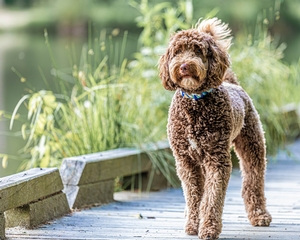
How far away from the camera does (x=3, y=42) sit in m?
23.5

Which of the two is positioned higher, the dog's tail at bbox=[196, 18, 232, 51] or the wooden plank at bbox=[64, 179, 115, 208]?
the dog's tail at bbox=[196, 18, 232, 51]

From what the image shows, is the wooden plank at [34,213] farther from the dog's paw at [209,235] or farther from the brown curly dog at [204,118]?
the dog's paw at [209,235]

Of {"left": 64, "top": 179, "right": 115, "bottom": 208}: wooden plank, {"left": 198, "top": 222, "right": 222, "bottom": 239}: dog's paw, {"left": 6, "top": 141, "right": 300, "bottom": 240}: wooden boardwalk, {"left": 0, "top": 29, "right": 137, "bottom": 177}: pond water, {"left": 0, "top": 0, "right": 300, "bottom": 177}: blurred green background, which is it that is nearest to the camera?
{"left": 198, "top": 222, "right": 222, "bottom": 239}: dog's paw

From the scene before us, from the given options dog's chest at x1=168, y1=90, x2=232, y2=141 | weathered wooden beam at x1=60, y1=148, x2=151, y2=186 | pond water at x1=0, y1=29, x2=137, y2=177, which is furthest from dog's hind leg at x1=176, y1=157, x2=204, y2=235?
pond water at x1=0, y1=29, x2=137, y2=177

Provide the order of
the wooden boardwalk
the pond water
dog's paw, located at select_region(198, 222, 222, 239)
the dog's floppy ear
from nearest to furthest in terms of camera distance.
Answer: the dog's floppy ear → dog's paw, located at select_region(198, 222, 222, 239) → the wooden boardwalk → the pond water

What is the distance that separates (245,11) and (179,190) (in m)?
18.4

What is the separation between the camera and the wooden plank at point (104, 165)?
4520 millimetres

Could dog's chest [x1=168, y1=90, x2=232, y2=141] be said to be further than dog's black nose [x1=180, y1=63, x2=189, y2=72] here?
Yes

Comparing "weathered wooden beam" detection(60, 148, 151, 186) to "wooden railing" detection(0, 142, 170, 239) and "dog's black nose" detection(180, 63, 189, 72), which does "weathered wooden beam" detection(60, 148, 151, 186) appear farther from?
"dog's black nose" detection(180, 63, 189, 72)

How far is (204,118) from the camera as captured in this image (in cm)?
359

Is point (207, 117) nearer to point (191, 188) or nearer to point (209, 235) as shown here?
point (191, 188)

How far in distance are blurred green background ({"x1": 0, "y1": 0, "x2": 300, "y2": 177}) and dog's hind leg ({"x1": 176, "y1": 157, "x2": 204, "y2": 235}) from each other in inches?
438

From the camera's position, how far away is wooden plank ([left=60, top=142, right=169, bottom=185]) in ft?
14.8

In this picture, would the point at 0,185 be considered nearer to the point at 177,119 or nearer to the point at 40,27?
the point at 177,119
